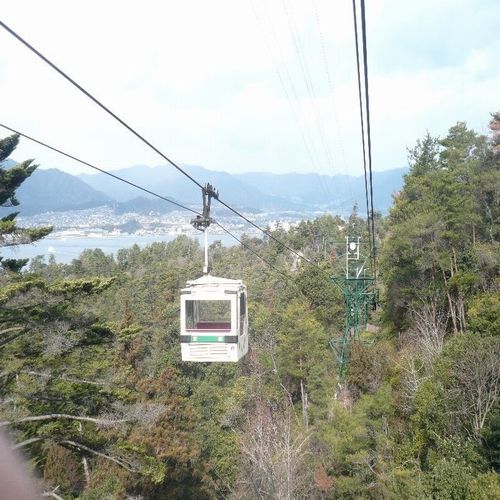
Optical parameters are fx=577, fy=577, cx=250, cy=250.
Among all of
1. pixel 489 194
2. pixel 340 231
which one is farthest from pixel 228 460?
pixel 340 231

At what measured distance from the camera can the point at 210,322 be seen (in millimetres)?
8203

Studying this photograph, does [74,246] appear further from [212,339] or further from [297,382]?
[212,339]

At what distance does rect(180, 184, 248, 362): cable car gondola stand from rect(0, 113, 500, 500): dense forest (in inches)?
102

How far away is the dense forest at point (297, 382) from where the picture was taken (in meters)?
9.66

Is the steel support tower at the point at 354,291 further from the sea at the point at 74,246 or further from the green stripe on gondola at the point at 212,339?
the green stripe on gondola at the point at 212,339

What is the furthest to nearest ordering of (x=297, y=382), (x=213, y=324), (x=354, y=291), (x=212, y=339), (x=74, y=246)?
(x=74, y=246), (x=297, y=382), (x=354, y=291), (x=213, y=324), (x=212, y=339)

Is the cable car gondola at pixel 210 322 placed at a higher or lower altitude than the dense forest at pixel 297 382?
higher

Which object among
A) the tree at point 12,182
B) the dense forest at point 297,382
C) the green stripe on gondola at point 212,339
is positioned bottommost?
the dense forest at point 297,382

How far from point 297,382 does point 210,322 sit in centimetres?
1907

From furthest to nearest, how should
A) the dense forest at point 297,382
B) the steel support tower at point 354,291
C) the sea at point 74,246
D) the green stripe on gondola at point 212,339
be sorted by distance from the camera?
1. the steel support tower at point 354,291
2. the sea at point 74,246
3. the dense forest at point 297,382
4. the green stripe on gondola at point 212,339

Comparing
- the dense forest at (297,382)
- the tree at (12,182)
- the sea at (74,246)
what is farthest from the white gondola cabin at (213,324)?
the tree at (12,182)

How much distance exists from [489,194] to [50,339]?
1678 centimetres

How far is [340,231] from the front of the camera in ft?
189

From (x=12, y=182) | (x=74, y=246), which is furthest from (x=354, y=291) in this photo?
(x=74, y=246)
